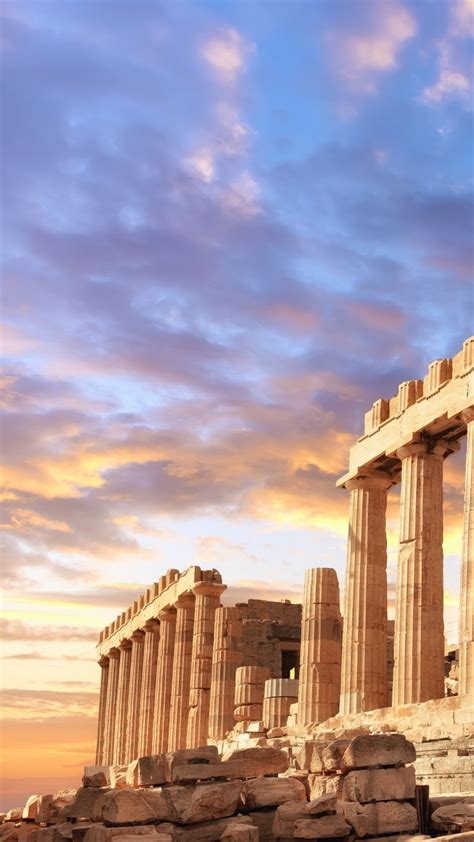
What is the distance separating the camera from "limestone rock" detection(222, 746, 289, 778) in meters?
19.2

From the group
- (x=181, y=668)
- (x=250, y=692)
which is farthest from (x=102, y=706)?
(x=250, y=692)

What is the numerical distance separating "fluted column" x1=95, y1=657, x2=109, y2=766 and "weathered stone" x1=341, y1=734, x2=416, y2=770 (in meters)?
50.4

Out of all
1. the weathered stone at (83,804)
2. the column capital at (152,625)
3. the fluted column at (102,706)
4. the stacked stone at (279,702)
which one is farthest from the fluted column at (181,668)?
the weathered stone at (83,804)

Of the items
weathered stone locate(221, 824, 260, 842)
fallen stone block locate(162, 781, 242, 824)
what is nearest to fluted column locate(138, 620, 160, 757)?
fallen stone block locate(162, 781, 242, 824)

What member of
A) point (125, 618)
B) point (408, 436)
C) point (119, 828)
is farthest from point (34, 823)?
point (125, 618)

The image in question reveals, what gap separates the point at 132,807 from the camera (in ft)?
58.1

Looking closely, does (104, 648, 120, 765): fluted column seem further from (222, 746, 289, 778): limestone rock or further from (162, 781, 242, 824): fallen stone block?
(162, 781, 242, 824): fallen stone block

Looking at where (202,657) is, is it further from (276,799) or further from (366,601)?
(276,799)

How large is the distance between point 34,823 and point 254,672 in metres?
13.6

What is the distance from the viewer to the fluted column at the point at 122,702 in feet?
192

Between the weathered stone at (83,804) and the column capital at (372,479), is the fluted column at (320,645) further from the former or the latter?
the weathered stone at (83,804)

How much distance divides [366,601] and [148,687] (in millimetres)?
22167

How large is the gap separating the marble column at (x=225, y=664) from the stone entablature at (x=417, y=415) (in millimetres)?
8980

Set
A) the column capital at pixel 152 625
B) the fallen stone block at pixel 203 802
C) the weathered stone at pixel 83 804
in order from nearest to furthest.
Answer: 1. the fallen stone block at pixel 203 802
2. the weathered stone at pixel 83 804
3. the column capital at pixel 152 625
